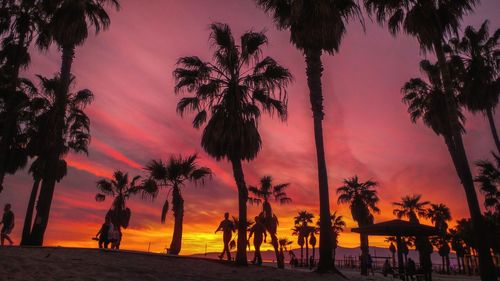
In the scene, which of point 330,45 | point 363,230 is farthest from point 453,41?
point 363,230

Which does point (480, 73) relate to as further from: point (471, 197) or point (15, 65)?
point (15, 65)

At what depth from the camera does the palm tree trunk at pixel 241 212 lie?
16312 mm

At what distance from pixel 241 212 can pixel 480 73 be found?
19529mm

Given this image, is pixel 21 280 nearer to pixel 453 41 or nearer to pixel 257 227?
pixel 257 227

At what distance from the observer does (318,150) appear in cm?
1694

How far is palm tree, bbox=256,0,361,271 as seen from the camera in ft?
53.1

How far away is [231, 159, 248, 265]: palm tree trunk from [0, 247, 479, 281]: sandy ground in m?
0.97

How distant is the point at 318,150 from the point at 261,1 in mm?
8399

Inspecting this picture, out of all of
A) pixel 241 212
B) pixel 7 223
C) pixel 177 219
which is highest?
pixel 177 219

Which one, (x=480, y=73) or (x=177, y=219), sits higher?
(x=480, y=73)

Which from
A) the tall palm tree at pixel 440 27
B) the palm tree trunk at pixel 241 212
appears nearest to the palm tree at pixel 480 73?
the tall palm tree at pixel 440 27

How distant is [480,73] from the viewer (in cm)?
2467

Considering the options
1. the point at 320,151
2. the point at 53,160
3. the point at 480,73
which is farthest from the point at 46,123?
the point at 480,73

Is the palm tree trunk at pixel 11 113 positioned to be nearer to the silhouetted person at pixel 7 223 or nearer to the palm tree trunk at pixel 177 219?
the silhouetted person at pixel 7 223
